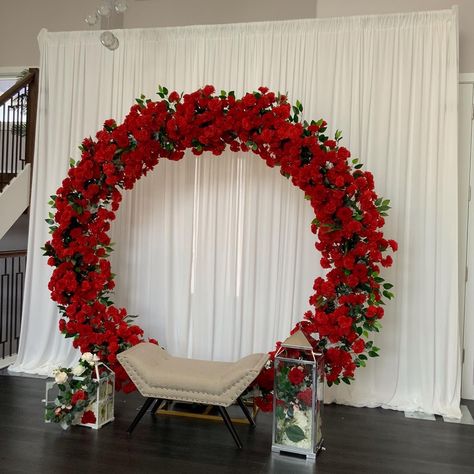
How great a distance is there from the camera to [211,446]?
373 centimetres

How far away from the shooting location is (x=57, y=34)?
556 cm

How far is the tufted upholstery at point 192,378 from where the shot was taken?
3645 millimetres

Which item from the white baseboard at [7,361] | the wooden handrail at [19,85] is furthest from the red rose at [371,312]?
the wooden handrail at [19,85]

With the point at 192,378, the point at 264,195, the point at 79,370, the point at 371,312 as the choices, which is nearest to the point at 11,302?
the point at 79,370

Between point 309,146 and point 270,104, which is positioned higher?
point 270,104

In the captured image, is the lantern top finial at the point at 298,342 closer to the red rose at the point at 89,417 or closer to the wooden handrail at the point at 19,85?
the red rose at the point at 89,417

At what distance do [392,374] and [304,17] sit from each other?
3.42 meters

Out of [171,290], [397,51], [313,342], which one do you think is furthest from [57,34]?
[313,342]

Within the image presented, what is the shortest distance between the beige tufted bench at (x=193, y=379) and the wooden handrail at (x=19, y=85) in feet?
9.54

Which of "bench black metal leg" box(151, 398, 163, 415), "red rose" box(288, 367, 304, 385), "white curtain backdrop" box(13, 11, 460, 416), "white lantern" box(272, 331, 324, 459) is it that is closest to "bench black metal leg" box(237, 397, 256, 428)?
"white lantern" box(272, 331, 324, 459)

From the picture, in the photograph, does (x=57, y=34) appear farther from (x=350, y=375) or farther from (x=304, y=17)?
(x=350, y=375)

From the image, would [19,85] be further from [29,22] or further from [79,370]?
[79,370]

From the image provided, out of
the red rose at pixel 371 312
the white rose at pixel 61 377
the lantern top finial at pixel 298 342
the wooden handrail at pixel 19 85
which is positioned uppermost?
the wooden handrail at pixel 19 85

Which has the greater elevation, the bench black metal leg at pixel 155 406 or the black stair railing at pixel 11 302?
the black stair railing at pixel 11 302
